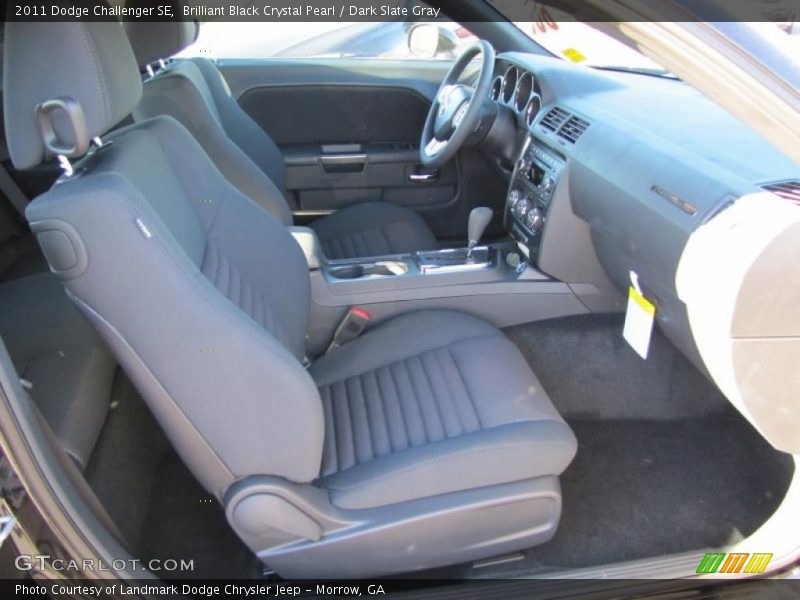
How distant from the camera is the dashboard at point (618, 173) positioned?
123cm

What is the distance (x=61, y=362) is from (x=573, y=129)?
4.39ft

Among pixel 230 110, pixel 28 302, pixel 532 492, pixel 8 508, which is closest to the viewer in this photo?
pixel 8 508

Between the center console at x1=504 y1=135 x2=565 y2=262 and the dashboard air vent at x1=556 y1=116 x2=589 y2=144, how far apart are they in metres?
0.05

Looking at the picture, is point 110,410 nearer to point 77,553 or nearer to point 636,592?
point 77,553

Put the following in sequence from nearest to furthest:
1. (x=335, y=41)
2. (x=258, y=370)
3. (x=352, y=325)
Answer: (x=258, y=370) → (x=352, y=325) → (x=335, y=41)

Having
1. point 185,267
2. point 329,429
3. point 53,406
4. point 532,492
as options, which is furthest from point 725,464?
point 53,406

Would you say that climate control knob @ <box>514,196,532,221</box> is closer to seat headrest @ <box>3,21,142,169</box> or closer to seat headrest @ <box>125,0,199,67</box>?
seat headrest @ <box>125,0,199,67</box>

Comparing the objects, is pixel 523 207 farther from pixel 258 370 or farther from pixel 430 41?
pixel 430 41

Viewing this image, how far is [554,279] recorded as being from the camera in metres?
1.79

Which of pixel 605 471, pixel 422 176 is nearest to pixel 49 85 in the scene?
pixel 605 471

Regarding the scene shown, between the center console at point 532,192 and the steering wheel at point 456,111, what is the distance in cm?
19

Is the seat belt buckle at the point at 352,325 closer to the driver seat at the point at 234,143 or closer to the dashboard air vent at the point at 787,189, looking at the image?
the driver seat at the point at 234,143

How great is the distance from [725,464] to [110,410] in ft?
5.08

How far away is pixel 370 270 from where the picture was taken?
1.82 m
